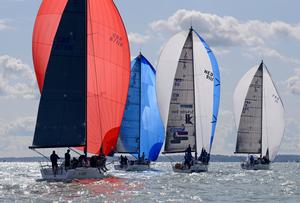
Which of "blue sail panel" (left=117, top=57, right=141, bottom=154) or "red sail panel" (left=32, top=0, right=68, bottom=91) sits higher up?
"red sail panel" (left=32, top=0, right=68, bottom=91)

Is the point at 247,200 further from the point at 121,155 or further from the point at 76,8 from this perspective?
the point at 121,155

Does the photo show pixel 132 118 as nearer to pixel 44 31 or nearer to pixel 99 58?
pixel 99 58

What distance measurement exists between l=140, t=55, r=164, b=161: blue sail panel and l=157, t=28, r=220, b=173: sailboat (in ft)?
17.8

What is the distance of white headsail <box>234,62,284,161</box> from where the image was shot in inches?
2776

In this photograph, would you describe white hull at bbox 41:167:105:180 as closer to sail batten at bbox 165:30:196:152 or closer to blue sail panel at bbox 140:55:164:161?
sail batten at bbox 165:30:196:152

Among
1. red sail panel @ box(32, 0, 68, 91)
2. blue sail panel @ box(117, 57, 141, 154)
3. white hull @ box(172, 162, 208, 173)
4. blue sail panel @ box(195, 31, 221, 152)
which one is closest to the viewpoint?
red sail panel @ box(32, 0, 68, 91)

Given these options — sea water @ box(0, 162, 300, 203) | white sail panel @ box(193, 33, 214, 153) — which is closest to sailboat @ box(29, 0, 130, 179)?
sea water @ box(0, 162, 300, 203)

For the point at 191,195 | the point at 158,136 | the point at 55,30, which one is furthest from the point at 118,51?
the point at 158,136

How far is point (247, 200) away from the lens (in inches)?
1258

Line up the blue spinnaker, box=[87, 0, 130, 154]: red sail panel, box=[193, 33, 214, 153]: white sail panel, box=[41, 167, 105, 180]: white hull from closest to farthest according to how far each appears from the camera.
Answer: box=[41, 167, 105, 180]: white hull, box=[87, 0, 130, 154]: red sail panel, box=[193, 33, 214, 153]: white sail panel, the blue spinnaker

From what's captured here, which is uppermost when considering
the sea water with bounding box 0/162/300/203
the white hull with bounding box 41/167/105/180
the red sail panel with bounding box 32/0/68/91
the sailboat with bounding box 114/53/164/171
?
the red sail panel with bounding box 32/0/68/91

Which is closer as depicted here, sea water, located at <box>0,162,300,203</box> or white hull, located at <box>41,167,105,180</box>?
sea water, located at <box>0,162,300,203</box>

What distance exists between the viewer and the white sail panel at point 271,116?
70.5 m

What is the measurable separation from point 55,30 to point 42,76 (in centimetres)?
263
